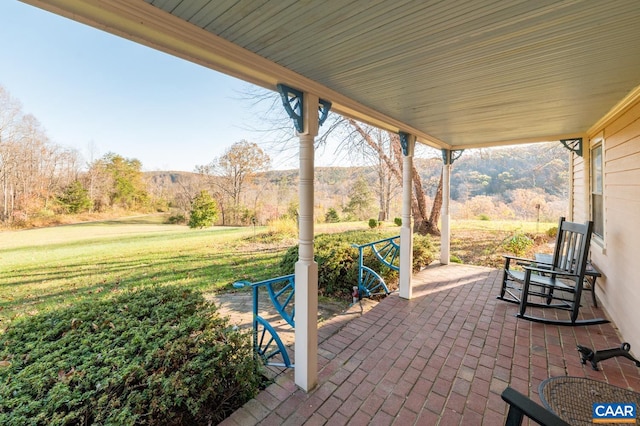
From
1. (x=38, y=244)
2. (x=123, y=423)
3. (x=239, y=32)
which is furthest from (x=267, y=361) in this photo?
(x=38, y=244)

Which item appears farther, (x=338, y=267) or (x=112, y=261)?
(x=112, y=261)

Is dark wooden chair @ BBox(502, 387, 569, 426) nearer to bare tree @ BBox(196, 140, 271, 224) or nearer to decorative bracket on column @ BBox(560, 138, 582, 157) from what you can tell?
decorative bracket on column @ BBox(560, 138, 582, 157)

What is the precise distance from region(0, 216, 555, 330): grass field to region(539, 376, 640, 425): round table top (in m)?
4.03

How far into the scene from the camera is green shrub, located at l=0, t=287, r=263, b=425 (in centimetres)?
131

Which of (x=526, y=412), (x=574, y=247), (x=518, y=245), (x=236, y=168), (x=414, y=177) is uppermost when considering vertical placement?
(x=236, y=168)

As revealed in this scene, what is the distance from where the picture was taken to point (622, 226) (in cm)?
280

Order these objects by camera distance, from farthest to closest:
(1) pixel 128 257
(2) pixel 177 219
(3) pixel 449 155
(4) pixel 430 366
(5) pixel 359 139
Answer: (2) pixel 177 219, (5) pixel 359 139, (1) pixel 128 257, (3) pixel 449 155, (4) pixel 430 366

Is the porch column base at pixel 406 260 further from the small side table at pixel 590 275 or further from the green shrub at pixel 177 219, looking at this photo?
the green shrub at pixel 177 219

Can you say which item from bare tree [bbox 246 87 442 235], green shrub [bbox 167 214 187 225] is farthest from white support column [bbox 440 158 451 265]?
green shrub [bbox 167 214 187 225]

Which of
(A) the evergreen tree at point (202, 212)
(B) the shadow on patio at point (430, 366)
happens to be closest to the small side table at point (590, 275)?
(B) the shadow on patio at point (430, 366)

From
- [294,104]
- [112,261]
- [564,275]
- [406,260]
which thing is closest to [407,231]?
[406,260]

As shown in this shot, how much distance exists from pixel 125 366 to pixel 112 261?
552 cm

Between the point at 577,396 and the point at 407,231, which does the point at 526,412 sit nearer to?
the point at 577,396

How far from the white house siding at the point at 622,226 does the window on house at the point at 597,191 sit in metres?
0.43
